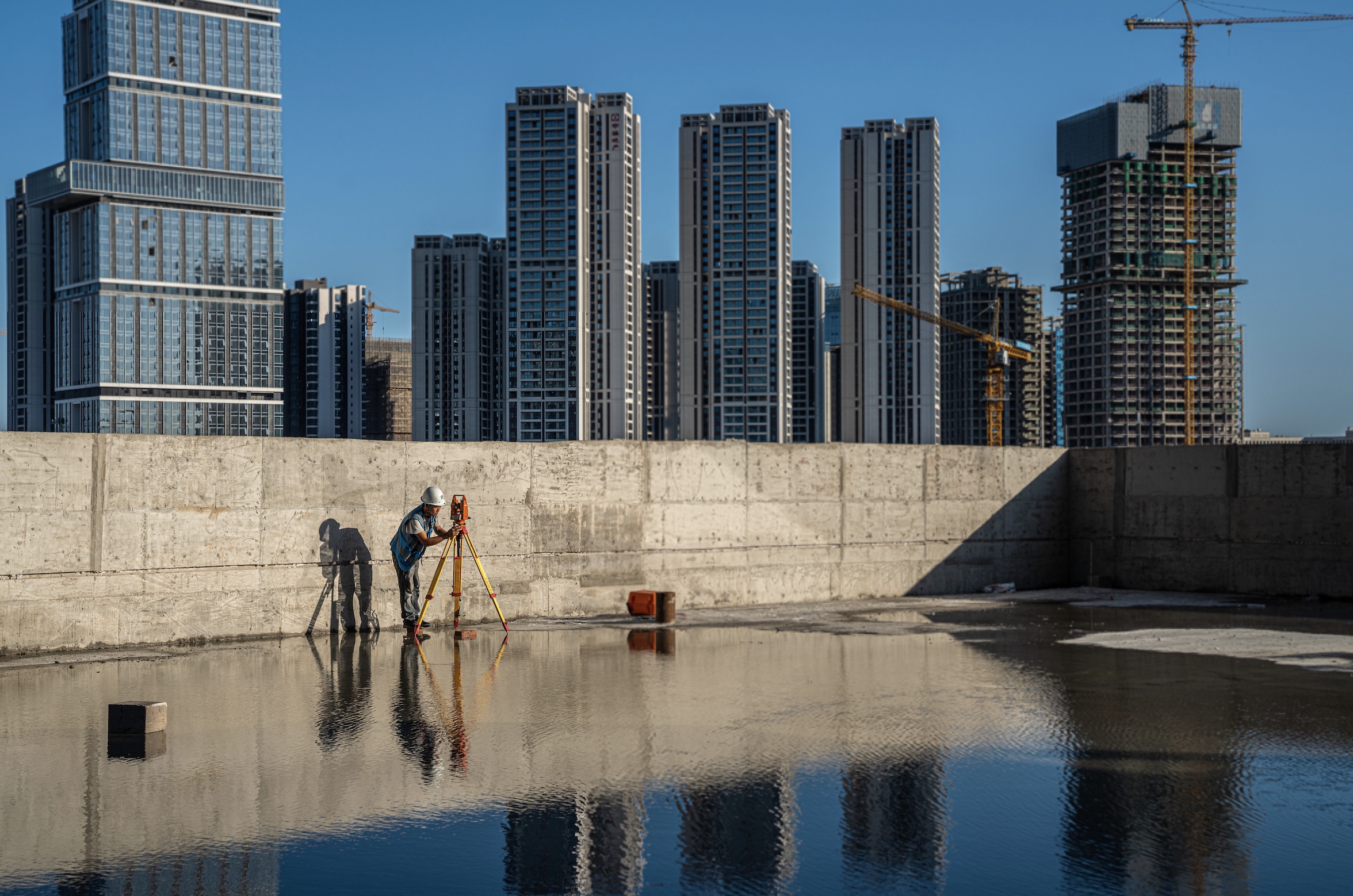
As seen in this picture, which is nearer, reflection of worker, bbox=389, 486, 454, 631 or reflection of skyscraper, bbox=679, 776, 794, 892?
reflection of skyscraper, bbox=679, 776, 794, 892

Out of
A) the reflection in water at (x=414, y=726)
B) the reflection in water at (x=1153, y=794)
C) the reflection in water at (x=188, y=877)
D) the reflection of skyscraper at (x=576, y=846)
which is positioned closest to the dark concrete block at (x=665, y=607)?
the reflection in water at (x=414, y=726)

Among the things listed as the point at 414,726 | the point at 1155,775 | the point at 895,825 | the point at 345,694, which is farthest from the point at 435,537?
the point at 1155,775

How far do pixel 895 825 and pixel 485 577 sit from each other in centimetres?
944

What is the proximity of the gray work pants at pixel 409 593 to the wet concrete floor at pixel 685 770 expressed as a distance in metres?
0.92

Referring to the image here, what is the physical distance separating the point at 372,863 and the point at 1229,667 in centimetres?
1064

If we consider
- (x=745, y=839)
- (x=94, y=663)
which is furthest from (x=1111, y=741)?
(x=94, y=663)

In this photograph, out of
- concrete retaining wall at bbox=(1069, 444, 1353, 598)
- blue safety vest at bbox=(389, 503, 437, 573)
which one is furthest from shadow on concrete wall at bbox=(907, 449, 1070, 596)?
blue safety vest at bbox=(389, 503, 437, 573)

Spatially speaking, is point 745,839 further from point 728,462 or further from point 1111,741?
point 728,462

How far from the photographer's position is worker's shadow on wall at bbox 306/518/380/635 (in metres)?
16.8

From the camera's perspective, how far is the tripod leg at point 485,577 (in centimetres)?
1652

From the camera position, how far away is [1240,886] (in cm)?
676

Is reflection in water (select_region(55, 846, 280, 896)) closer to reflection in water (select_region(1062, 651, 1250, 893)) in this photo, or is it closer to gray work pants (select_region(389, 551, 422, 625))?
reflection in water (select_region(1062, 651, 1250, 893))

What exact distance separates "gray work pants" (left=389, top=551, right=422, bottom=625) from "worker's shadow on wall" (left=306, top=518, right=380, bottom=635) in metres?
0.69

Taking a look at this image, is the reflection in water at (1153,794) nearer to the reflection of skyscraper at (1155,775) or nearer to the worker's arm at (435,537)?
the reflection of skyscraper at (1155,775)
